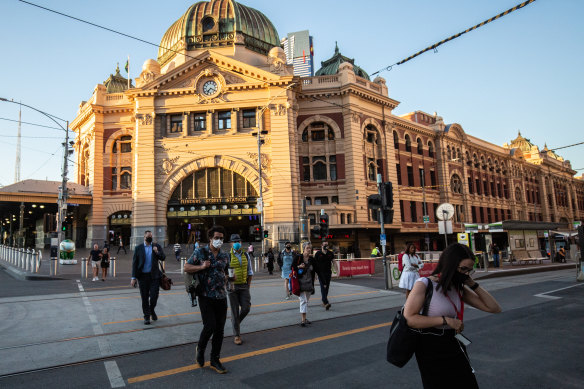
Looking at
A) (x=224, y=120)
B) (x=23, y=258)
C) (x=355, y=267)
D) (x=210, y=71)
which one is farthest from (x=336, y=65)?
(x=23, y=258)

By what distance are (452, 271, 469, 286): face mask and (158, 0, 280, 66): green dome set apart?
41.4 m

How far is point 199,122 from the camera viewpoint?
3694cm

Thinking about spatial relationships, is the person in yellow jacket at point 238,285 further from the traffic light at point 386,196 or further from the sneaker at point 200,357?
the traffic light at point 386,196

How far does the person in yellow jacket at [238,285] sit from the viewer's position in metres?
7.00

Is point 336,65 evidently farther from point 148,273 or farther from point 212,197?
point 148,273

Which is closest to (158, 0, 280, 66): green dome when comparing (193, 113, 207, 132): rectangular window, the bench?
(193, 113, 207, 132): rectangular window

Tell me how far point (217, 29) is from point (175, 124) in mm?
12331

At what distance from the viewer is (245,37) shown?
4197cm

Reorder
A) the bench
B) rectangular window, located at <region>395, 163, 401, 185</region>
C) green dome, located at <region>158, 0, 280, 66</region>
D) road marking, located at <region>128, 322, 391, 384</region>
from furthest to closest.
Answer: rectangular window, located at <region>395, 163, 401, 185</region>, green dome, located at <region>158, 0, 280, 66</region>, the bench, road marking, located at <region>128, 322, 391, 384</region>

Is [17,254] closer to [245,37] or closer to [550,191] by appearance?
[245,37]

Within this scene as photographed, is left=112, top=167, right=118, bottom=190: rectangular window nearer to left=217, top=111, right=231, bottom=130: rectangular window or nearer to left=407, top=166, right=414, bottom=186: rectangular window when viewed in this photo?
left=217, top=111, right=231, bottom=130: rectangular window

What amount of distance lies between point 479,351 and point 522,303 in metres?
5.68

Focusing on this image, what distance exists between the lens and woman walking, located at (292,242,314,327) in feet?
27.5

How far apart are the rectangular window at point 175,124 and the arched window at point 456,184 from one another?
3343 centimetres
